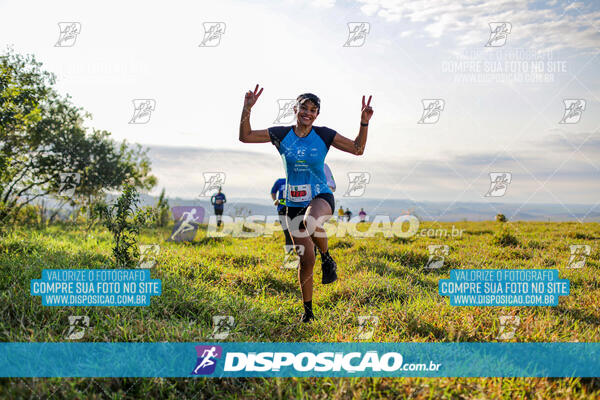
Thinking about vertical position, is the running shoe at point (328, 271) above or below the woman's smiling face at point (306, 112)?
below

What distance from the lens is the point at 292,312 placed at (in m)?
5.33

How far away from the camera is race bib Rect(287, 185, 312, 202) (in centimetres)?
496

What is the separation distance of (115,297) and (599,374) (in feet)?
18.9

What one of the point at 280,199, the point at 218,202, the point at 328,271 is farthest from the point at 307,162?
the point at 218,202

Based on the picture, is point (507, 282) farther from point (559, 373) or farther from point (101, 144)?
point (101, 144)

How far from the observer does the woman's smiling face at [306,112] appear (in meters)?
4.85

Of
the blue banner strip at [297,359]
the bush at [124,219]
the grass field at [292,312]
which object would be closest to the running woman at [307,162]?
the grass field at [292,312]

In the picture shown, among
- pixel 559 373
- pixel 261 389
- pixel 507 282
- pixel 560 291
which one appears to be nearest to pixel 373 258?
pixel 507 282

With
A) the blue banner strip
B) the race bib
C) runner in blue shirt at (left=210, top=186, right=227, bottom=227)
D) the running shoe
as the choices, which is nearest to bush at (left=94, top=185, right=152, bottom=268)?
the blue banner strip

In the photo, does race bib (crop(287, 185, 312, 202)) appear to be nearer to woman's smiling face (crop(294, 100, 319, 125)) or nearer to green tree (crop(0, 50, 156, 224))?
woman's smiling face (crop(294, 100, 319, 125))

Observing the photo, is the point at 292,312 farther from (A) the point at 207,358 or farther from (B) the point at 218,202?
(B) the point at 218,202

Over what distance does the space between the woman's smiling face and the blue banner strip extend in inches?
114

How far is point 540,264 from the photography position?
24.3ft

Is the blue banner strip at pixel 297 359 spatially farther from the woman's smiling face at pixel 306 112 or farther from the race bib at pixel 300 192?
the woman's smiling face at pixel 306 112
